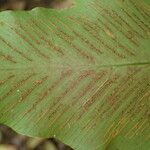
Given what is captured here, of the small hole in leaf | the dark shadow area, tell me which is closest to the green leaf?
the small hole in leaf

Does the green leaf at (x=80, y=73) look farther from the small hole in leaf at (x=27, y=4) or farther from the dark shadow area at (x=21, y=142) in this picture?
the dark shadow area at (x=21, y=142)

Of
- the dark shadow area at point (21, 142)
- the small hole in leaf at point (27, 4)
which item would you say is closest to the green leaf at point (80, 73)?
the small hole in leaf at point (27, 4)

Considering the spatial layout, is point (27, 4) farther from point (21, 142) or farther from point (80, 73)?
point (80, 73)

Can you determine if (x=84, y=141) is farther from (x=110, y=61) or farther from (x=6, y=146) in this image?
(x=6, y=146)

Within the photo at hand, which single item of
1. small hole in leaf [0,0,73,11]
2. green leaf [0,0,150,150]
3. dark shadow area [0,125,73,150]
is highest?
green leaf [0,0,150,150]

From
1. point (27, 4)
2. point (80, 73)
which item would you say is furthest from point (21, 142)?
point (80, 73)

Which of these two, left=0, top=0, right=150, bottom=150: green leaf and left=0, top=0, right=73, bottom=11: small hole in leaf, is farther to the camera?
left=0, top=0, right=73, bottom=11: small hole in leaf

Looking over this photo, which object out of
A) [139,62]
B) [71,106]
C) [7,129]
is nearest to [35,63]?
[71,106]

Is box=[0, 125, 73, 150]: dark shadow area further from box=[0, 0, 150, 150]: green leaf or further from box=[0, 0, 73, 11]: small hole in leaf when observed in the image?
box=[0, 0, 150, 150]: green leaf

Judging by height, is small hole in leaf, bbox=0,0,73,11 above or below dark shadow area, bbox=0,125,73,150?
above
